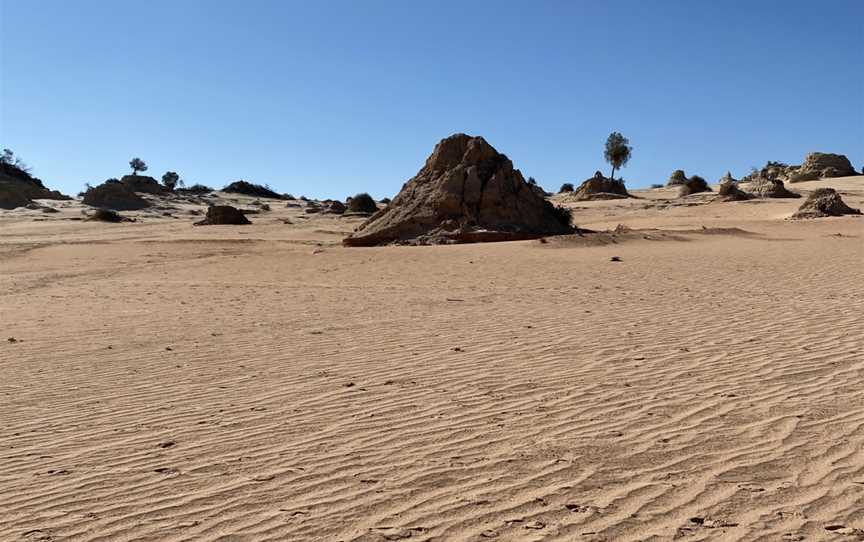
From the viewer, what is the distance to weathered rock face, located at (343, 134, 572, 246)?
76.5 ft

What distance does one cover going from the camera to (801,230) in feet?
87.1

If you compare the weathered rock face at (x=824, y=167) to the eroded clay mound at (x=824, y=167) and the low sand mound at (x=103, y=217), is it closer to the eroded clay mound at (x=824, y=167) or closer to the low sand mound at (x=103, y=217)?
the eroded clay mound at (x=824, y=167)

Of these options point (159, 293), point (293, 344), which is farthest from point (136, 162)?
point (293, 344)

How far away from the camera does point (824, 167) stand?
54188 mm

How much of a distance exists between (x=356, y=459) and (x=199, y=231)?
28168 mm

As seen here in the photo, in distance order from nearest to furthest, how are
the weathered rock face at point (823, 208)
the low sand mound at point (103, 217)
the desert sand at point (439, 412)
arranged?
the desert sand at point (439, 412) → the weathered rock face at point (823, 208) → the low sand mound at point (103, 217)

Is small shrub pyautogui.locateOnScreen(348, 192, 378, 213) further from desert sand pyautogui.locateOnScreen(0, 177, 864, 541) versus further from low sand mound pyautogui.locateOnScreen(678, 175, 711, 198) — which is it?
desert sand pyautogui.locateOnScreen(0, 177, 864, 541)

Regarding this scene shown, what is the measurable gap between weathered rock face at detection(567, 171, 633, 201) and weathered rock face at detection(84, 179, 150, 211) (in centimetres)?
2410

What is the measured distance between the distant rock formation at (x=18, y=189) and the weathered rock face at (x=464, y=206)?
87.4ft

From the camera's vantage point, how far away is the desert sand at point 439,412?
4.14 meters

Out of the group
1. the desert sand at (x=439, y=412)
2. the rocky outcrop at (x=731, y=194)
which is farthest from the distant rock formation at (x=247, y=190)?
the desert sand at (x=439, y=412)

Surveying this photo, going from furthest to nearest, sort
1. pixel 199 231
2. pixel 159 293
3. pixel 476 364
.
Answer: pixel 199 231 < pixel 159 293 < pixel 476 364

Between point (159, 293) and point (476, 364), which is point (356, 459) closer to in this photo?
point (476, 364)

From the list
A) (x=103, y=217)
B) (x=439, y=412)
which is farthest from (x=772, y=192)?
(x=439, y=412)
